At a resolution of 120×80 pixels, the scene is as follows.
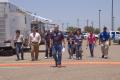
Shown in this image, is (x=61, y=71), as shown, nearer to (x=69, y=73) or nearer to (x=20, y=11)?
(x=69, y=73)

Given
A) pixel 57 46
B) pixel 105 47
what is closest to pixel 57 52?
pixel 57 46

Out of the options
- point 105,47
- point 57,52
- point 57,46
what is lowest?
point 105,47

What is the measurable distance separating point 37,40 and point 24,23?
8310mm

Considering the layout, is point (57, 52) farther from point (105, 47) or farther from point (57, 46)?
point (105, 47)

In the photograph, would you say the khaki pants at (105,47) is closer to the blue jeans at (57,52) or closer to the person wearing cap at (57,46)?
the person wearing cap at (57,46)

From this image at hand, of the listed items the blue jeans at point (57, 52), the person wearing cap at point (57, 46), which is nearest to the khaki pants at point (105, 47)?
the person wearing cap at point (57, 46)

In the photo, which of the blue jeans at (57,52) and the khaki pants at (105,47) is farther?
the khaki pants at (105,47)

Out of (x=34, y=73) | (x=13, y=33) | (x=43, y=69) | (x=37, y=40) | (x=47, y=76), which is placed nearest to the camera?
(x=47, y=76)

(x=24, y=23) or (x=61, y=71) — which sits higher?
(x=24, y=23)

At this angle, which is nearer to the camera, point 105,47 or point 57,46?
point 57,46

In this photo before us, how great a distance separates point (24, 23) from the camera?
99.4 ft

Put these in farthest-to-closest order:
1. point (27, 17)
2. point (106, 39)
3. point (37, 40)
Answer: point (27, 17), point (106, 39), point (37, 40)

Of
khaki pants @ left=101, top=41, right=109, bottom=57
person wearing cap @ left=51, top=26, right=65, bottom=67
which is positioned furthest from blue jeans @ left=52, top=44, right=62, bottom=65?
khaki pants @ left=101, top=41, right=109, bottom=57

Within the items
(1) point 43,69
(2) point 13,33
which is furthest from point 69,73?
(2) point 13,33
